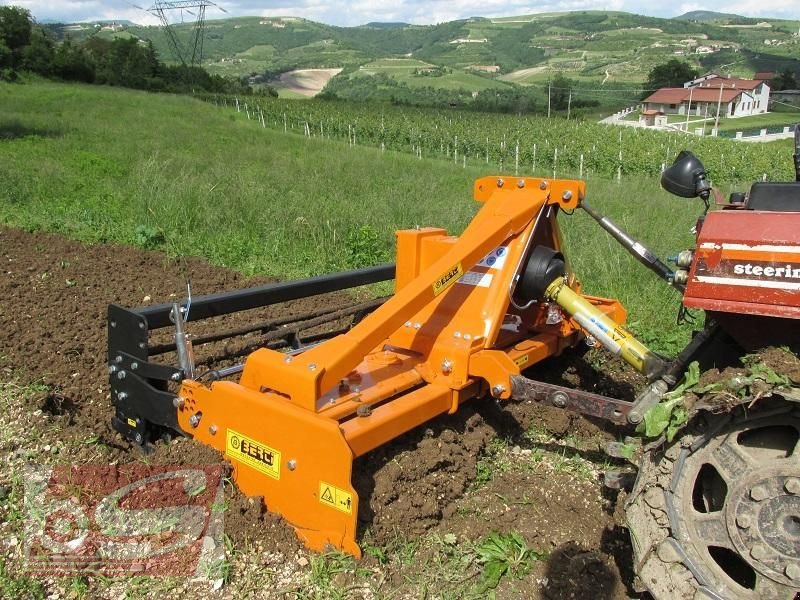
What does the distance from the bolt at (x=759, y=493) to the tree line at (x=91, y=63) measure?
47207 millimetres

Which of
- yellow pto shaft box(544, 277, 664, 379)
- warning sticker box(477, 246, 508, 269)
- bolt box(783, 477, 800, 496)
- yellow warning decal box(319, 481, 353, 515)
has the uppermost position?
warning sticker box(477, 246, 508, 269)

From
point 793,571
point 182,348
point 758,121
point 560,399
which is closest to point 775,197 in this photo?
point 560,399

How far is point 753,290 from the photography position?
93.2 inches

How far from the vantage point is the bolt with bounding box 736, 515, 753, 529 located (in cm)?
234

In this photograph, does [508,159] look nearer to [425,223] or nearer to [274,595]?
[425,223]

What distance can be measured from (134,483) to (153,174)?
9153 mm

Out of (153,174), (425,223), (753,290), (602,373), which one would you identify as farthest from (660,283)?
(153,174)

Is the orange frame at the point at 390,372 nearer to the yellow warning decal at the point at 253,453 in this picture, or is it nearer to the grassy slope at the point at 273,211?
the yellow warning decal at the point at 253,453

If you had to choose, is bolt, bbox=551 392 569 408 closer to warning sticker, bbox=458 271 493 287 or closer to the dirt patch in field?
warning sticker, bbox=458 271 493 287

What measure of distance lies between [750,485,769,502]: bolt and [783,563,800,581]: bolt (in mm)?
215

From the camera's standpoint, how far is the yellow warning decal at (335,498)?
278 cm

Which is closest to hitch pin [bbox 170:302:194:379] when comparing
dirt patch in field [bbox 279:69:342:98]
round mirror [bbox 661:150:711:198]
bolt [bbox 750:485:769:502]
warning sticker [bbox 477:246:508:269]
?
warning sticker [bbox 477:246:508:269]

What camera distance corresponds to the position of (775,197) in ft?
8.48

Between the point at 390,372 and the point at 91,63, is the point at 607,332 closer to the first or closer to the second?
the point at 390,372
